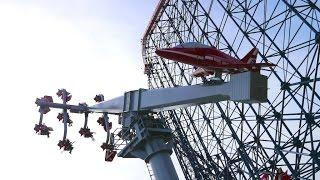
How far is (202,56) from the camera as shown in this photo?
827 inches

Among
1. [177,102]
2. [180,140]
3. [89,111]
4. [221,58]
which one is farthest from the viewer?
[180,140]

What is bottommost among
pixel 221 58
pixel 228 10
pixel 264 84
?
pixel 264 84

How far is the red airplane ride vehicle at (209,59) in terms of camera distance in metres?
19.3

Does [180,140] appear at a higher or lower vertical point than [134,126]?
higher

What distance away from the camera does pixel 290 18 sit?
26.6 m

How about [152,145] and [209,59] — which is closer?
[152,145]

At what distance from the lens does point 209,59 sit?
66.6 ft

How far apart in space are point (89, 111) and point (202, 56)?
6.19 meters

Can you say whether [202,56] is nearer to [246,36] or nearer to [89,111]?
[89,111]

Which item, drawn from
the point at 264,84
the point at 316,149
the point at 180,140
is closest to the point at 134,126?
the point at 264,84

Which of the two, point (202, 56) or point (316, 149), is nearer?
point (202, 56)

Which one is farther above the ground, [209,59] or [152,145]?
[209,59]

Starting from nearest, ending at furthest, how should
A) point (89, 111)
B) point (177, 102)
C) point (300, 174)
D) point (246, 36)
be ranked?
1. point (177, 102)
2. point (89, 111)
3. point (300, 174)
4. point (246, 36)

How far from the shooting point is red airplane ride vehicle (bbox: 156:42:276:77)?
19.3 m
